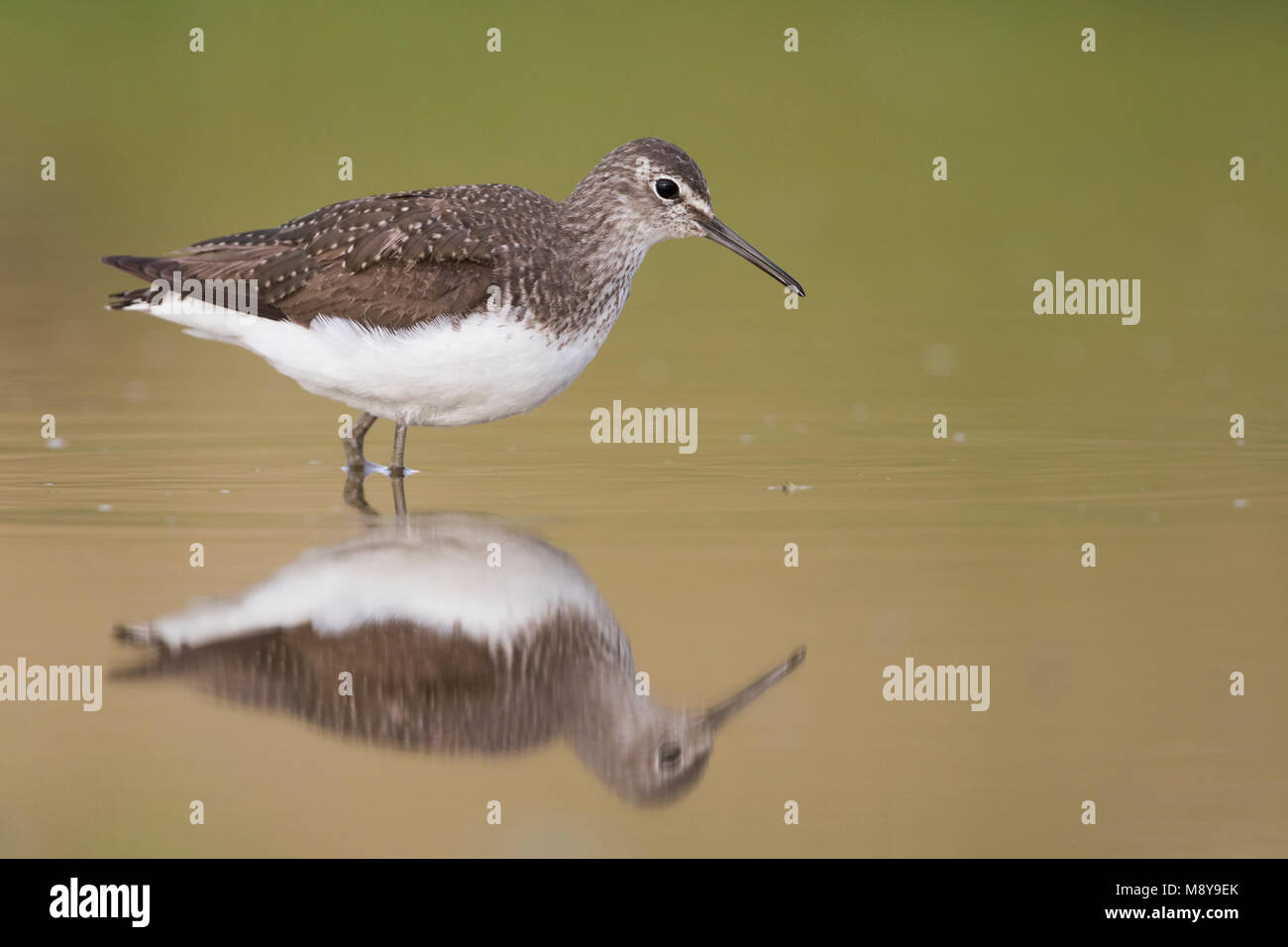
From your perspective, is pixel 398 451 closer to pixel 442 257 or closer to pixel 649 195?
pixel 442 257

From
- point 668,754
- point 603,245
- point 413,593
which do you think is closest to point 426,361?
point 603,245

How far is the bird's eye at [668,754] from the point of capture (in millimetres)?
6965


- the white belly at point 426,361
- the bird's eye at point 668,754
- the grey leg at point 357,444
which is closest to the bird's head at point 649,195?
the white belly at point 426,361

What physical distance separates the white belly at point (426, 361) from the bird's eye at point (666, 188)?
0.97 metres

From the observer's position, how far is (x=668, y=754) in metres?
7.01

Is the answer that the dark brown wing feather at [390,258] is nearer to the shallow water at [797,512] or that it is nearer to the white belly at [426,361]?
the white belly at [426,361]

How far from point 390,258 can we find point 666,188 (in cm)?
175

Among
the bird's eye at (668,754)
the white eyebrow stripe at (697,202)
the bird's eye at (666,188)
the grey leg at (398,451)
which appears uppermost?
the bird's eye at (666,188)

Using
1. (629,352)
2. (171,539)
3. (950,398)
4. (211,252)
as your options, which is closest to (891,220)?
(629,352)

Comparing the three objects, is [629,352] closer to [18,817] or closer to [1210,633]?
[1210,633]

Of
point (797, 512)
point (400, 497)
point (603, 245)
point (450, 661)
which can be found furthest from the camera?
point (603, 245)

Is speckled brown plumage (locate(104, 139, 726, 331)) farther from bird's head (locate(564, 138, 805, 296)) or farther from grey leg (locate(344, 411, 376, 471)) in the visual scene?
grey leg (locate(344, 411, 376, 471))

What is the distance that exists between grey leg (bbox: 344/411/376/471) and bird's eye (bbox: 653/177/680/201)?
224 centimetres

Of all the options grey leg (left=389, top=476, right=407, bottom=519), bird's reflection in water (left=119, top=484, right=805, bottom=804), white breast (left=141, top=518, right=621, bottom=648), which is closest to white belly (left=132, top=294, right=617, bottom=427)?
grey leg (left=389, top=476, right=407, bottom=519)
